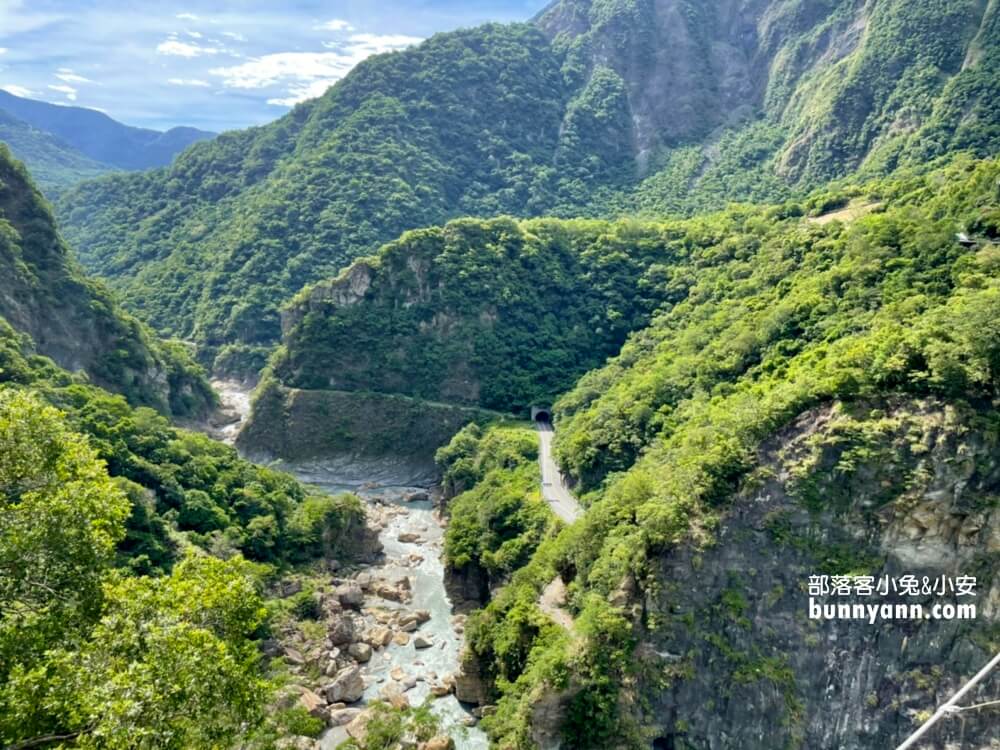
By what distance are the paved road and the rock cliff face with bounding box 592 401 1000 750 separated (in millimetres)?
14654

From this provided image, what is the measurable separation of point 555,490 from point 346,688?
20.3m

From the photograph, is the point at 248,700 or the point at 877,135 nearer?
the point at 248,700

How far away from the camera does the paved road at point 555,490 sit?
49.6m

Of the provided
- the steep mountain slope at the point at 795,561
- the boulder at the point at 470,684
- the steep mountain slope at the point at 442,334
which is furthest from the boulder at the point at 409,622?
the steep mountain slope at the point at 442,334

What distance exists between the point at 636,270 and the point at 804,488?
174 feet

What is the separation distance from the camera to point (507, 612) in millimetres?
40562

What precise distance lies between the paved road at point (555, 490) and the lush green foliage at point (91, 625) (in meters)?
34.5

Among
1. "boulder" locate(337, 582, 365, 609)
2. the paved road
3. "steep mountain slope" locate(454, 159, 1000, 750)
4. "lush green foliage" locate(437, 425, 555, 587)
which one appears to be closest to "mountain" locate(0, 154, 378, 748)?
"steep mountain slope" locate(454, 159, 1000, 750)

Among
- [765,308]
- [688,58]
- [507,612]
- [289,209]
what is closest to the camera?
[507,612]

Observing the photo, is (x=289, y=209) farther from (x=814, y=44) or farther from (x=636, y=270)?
(x=814, y=44)

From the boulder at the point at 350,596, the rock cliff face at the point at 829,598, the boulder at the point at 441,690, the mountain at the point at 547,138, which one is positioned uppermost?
the mountain at the point at 547,138

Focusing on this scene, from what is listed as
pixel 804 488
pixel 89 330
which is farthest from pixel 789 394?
pixel 89 330

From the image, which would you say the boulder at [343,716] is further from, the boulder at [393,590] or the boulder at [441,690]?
the boulder at [393,590]

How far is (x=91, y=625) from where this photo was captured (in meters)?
14.2
